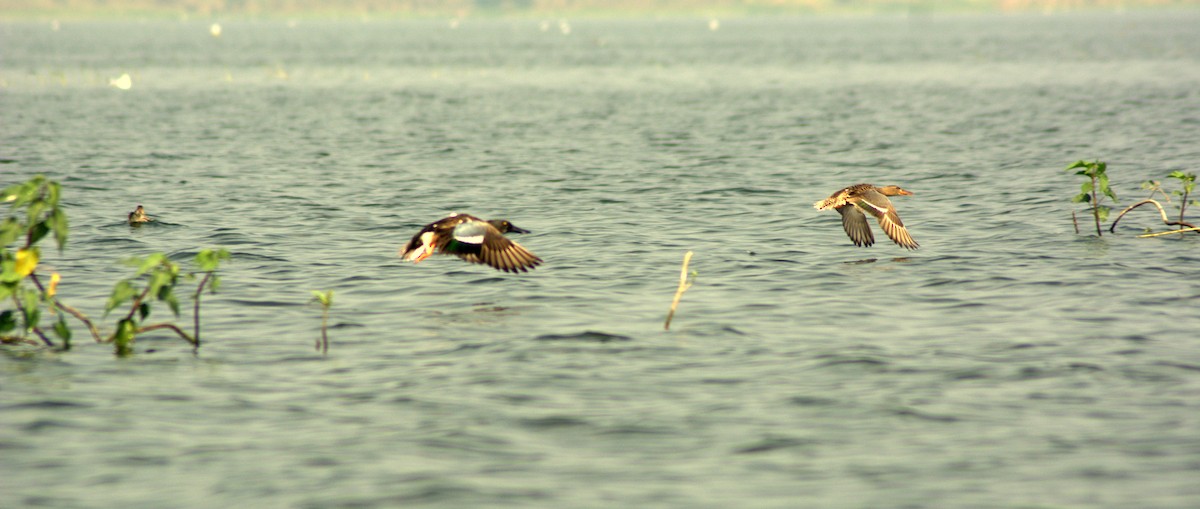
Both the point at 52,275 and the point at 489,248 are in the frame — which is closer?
the point at 52,275

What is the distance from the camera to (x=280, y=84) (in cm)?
6328

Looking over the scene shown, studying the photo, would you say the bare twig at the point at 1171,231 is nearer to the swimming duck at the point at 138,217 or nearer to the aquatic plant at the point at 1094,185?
the aquatic plant at the point at 1094,185

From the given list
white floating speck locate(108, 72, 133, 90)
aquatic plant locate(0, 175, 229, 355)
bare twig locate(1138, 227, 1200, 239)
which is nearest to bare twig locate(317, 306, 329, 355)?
aquatic plant locate(0, 175, 229, 355)

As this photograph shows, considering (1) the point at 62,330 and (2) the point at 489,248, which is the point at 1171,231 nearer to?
(2) the point at 489,248

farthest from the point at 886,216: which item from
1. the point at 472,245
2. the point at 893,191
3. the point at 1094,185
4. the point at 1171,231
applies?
the point at 472,245

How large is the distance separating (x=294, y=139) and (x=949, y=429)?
3018 centimetres

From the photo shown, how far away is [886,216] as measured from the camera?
17906 mm

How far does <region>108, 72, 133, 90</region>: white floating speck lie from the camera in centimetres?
6057

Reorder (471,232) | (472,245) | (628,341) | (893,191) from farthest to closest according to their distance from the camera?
(893,191) < (472,245) < (471,232) < (628,341)

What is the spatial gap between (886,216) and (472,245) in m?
6.21

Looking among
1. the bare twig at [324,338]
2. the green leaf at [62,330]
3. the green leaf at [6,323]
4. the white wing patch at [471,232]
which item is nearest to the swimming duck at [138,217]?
the white wing patch at [471,232]

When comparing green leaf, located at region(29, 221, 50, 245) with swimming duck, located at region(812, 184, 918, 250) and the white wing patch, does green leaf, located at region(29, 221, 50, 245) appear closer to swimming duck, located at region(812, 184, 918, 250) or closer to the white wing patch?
the white wing patch

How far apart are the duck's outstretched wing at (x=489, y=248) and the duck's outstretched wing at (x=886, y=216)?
5542 millimetres

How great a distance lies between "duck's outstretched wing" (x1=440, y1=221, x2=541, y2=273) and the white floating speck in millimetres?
49675
